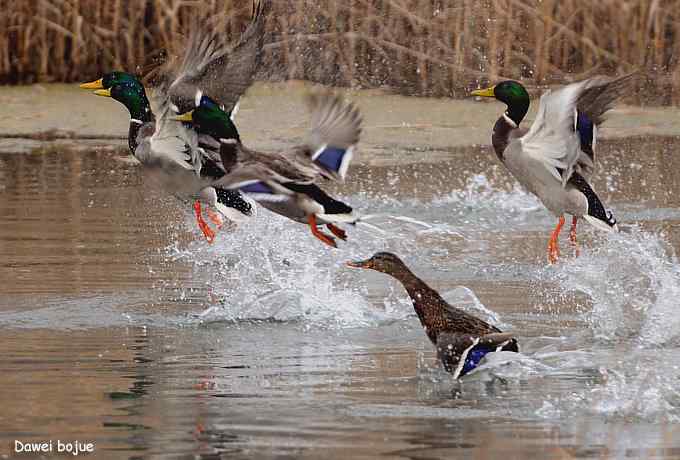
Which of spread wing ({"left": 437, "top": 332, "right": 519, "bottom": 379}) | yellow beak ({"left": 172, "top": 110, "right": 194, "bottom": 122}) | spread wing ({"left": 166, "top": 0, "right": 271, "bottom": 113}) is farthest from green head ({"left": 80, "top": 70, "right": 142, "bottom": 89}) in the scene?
spread wing ({"left": 437, "top": 332, "right": 519, "bottom": 379})

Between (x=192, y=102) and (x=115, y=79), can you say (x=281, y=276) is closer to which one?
(x=192, y=102)

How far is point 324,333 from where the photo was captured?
8.13 meters

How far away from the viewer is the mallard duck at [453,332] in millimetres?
6812

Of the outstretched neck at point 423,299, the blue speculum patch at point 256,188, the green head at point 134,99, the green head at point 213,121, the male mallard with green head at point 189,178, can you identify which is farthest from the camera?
the green head at point 134,99

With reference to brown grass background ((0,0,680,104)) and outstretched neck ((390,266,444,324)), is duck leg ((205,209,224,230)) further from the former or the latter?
brown grass background ((0,0,680,104))

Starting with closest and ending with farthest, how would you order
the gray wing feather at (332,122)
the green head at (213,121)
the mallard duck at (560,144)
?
the gray wing feather at (332,122) < the green head at (213,121) < the mallard duck at (560,144)

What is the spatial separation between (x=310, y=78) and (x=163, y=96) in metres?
9.07

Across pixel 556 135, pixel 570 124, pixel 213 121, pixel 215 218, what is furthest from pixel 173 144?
pixel 570 124

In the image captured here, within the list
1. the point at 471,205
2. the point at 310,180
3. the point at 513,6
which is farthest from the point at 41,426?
the point at 513,6

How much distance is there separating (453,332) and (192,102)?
288 centimetres

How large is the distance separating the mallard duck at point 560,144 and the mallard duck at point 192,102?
4.33 feet

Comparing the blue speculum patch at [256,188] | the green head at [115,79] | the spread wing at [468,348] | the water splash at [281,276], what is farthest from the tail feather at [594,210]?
the spread wing at [468,348]

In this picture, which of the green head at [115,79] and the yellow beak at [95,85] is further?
the yellow beak at [95,85]

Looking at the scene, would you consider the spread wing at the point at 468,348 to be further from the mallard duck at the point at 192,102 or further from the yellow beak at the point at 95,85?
the yellow beak at the point at 95,85
